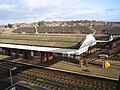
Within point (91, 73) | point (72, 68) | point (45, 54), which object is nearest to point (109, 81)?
point (91, 73)

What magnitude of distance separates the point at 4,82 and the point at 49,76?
5409 mm

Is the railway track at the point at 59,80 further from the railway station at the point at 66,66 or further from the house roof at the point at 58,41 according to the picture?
the house roof at the point at 58,41

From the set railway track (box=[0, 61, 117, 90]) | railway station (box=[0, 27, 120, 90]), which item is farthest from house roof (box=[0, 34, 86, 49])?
railway track (box=[0, 61, 117, 90])

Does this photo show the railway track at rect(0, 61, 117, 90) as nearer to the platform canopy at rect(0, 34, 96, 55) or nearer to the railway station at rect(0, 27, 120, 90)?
the railway station at rect(0, 27, 120, 90)

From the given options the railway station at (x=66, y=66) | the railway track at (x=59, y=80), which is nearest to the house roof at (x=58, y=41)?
the railway station at (x=66, y=66)

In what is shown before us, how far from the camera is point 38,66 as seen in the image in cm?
2722

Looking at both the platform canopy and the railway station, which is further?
the platform canopy

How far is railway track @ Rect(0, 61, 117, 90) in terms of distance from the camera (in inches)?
706

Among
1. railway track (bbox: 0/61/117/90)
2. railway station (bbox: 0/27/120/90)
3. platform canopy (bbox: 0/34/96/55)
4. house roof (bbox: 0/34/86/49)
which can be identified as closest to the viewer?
railway track (bbox: 0/61/117/90)

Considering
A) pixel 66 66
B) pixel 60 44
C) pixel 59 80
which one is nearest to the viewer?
pixel 59 80

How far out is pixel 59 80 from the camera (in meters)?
20.4

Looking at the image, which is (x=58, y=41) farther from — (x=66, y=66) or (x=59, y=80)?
(x=59, y=80)

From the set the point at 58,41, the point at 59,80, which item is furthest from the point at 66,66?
the point at 58,41

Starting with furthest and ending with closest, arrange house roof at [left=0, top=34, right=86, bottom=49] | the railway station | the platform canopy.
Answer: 1. house roof at [left=0, top=34, right=86, bottom=49]
2. the platform canopy
3. the railway station
